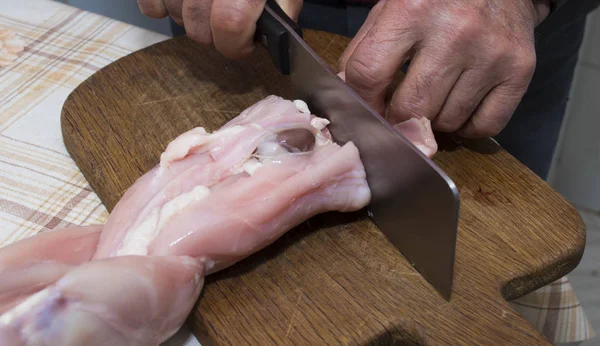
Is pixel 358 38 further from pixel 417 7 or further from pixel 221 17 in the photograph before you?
pixel 221 17

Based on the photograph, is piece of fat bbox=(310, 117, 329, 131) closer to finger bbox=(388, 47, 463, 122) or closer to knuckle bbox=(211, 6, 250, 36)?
finger bbox=(388, 47, 463, 122)

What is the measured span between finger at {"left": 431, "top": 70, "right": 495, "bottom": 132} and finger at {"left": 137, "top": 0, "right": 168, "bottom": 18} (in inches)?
33.0

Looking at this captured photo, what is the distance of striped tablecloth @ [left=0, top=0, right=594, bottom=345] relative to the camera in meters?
1.50

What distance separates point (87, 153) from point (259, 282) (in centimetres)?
60

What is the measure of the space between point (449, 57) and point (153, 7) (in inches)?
34.3

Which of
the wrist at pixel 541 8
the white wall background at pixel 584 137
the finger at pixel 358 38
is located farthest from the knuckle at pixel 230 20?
the white wall background at pixel 584 137

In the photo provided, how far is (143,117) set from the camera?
1655 mm

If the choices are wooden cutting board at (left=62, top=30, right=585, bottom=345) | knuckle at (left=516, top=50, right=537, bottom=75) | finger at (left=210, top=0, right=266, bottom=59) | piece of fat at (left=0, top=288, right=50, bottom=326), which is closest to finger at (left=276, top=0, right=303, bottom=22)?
finger at (left=210, top=0, right=266, bottom=59)

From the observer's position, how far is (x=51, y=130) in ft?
5.68

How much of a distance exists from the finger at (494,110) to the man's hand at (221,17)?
1.79 feet

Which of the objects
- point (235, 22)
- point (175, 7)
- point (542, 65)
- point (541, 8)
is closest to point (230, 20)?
point (235, 22)

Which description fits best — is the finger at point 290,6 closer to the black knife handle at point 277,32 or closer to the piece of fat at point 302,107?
the black knife handle at point 277,32

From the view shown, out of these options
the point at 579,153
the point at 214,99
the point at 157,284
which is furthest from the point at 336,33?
the point at 579,153

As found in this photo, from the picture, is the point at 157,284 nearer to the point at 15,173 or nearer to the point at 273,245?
the point at 273,245
